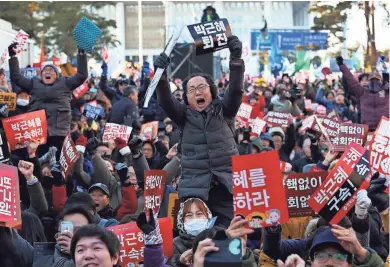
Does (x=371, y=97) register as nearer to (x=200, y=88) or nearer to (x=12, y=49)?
(x=12, y=49)

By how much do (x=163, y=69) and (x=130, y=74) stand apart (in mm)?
21051

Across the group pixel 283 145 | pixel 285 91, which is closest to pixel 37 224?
pixel 283 145

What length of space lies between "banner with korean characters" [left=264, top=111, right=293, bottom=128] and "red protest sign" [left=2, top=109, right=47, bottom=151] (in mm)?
4007

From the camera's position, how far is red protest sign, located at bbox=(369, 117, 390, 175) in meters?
7.29

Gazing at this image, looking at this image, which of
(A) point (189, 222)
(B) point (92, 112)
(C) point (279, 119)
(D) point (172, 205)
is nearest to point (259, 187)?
(A) point (189, 222)

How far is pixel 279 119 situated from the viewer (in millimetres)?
12656

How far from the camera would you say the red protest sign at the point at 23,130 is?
356 inches

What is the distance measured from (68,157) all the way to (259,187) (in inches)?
114

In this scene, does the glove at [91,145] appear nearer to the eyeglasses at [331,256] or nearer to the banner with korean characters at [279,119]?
the banner with korean characters at [279,119]

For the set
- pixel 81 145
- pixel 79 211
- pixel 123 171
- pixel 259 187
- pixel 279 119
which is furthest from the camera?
pixel 279 119

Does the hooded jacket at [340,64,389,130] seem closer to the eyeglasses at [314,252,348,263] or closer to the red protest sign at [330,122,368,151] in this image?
the red protest sign at [330,122,368,151]

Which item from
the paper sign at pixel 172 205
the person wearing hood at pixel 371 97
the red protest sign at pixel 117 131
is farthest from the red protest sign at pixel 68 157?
the person wearing hood at pixel 371 97

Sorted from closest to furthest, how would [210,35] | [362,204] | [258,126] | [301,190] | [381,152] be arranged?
[362,204], [301,190], [210,35], [381,152], [258,126]

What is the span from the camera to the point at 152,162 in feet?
32.8
